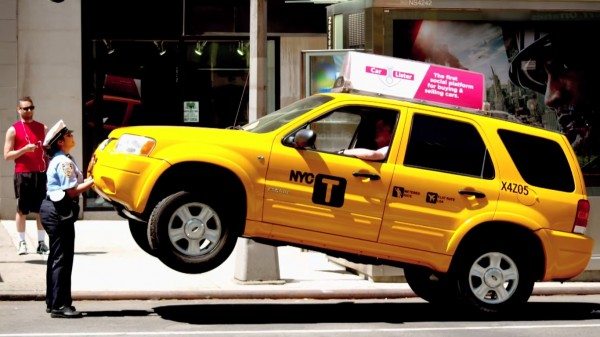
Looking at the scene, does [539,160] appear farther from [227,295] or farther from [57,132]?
[57,132]

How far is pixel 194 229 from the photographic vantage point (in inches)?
449

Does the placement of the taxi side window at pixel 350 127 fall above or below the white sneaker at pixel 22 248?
above

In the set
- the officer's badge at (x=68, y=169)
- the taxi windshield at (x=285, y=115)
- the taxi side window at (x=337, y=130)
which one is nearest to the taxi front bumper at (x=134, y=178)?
the officer's badge at (x=68, y=169)

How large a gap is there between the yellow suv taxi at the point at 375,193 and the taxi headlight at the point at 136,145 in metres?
0.01

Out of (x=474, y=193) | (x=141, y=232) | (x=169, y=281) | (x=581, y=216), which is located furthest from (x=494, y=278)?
(x=169, y=281)

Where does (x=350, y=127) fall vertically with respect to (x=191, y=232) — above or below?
above

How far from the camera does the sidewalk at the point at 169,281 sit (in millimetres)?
13344

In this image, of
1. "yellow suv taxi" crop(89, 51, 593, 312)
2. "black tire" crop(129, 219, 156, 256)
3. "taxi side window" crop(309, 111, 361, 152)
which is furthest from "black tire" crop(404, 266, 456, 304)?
"black tire" crop(129, 219, 156, 256)

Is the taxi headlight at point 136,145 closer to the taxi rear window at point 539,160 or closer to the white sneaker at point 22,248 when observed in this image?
the taxi rear window at point 539,160

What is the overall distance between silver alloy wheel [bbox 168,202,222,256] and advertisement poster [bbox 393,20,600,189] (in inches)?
182

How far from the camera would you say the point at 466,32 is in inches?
601

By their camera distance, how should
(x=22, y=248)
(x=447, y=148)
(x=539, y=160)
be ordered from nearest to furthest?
1. (x=447, y=148)
2. (x=539, y=160)
3. (x=22, y=248)

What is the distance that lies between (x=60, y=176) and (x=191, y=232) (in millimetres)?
1297

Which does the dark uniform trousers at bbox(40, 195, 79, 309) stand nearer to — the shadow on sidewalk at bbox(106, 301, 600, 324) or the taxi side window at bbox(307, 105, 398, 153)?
the shadow on sidewalk at bbox(106, 301, 600, 324)
